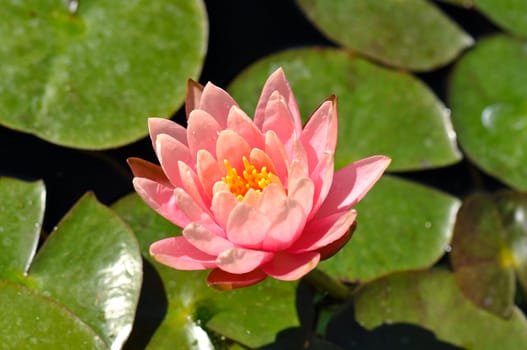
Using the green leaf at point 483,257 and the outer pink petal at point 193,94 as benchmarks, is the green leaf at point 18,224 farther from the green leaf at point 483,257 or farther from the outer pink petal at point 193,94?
the green leaf at point 483,257

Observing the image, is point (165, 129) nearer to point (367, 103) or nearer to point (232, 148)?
point (232, 148)

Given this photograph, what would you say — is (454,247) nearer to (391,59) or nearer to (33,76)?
(391,59)

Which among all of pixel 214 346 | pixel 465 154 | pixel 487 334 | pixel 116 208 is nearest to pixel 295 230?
pixel 214 346

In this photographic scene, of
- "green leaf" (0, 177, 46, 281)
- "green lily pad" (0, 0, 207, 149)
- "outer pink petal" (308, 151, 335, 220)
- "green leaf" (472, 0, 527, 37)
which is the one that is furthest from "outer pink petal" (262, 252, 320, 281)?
"green leaf" (472, 0, 527, 37)

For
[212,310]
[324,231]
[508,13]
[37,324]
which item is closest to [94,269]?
[37,324]

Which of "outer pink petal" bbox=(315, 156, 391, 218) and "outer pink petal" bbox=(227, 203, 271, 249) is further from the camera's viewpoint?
"outer pink petal" bbox=(315, 156, 391, 218)

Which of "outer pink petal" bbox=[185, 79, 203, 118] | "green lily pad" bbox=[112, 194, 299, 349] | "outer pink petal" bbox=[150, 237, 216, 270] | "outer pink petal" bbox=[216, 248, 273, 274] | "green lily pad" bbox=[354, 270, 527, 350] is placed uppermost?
"outer pink petal" bbox=[185, 79, 203, 118]

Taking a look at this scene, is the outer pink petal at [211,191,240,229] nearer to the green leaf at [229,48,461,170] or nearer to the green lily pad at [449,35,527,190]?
the green leaf at [229,48,461,170]
